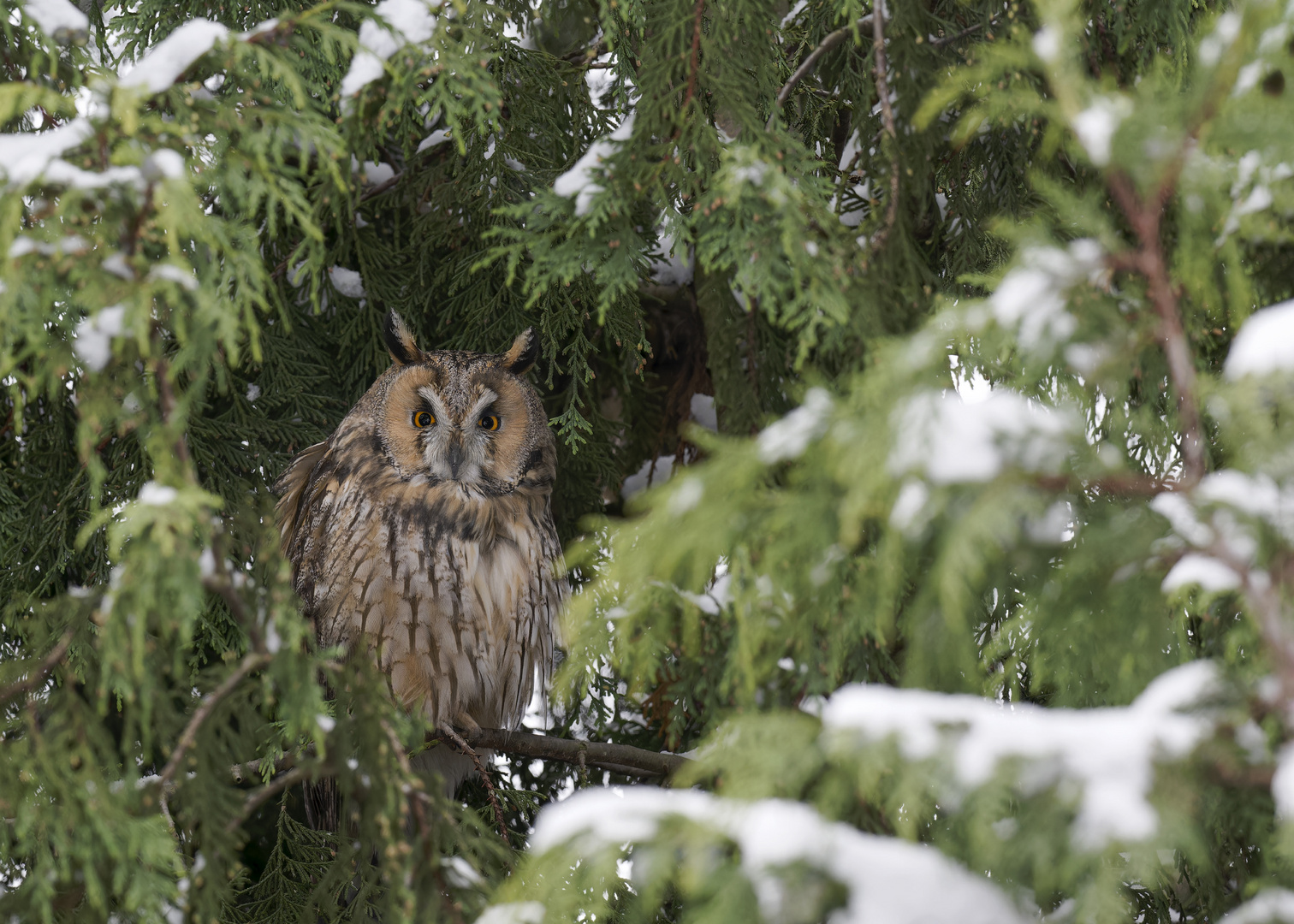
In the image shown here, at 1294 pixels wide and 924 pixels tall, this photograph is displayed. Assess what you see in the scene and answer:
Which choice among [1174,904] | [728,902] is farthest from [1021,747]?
[1174,904]

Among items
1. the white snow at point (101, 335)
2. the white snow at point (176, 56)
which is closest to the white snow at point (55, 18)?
the white snow at point (176, 56)

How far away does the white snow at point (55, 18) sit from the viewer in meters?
1.51

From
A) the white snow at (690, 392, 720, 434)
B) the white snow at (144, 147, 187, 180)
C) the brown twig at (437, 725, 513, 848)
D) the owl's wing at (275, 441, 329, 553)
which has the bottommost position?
the brown twig at (437, 725, 513, 848)

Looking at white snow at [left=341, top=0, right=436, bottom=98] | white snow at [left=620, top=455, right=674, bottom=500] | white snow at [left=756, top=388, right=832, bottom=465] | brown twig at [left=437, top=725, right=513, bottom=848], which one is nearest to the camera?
white snow at [left=756, top=388, right=832, bottom=465]

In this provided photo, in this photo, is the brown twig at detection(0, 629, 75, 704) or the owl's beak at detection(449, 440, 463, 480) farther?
the owl's beak at detection(449, 440, 463, 480)

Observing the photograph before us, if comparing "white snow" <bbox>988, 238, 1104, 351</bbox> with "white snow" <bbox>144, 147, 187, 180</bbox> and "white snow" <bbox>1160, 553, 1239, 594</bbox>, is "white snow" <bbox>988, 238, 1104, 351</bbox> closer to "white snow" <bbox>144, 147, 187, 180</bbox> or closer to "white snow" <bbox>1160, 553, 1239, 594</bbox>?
"white snow" <bbox>1160, 553, 1239, 594</bbox>

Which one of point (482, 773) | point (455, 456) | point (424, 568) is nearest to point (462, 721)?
point (424, 568)

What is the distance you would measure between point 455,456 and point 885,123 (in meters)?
1.48

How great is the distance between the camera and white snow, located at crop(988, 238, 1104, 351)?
102 cm

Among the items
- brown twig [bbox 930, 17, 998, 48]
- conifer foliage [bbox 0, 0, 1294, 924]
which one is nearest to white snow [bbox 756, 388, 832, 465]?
conifer foliage [bbox 0, 0, 1294, 924]

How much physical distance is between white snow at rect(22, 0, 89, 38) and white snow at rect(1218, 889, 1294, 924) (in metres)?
1.82

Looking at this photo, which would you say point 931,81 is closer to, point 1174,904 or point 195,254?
point 195,254

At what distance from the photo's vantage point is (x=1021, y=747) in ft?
2.85

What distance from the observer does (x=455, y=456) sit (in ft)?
8.78
